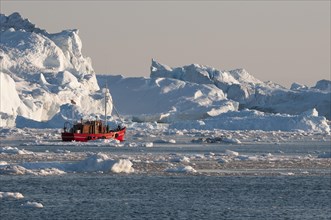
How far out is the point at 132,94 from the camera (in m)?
105

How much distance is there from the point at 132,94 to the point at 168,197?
83833mm

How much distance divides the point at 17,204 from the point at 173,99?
7908cm

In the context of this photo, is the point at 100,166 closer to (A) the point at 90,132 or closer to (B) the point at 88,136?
(B) the point at 88,136

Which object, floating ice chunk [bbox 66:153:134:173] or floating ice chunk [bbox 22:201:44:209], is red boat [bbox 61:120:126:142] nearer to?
floating ice chunk [bbox 66:153:134:173]

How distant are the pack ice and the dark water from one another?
48452 mm

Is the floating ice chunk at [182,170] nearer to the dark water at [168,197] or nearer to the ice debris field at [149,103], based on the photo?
the dark water at [168,197]

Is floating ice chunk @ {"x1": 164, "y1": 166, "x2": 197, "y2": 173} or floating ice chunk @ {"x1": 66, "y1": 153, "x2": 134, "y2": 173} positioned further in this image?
floating ice chunk @ {"x1": 164, "y1": 166, "x2": 197, "y2": 173}

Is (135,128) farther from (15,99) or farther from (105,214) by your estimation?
(105,214)

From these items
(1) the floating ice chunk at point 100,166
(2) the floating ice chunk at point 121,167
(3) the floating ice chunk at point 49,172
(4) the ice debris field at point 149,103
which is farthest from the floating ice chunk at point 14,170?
(4) the ice debris field at point 149,103

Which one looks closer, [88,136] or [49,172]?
[49,172]

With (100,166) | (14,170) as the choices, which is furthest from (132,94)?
(14,170)

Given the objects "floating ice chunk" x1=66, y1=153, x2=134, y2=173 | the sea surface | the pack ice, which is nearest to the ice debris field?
the pack ice

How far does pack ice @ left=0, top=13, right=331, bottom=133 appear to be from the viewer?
2943 inches

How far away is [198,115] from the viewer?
3563 inches
